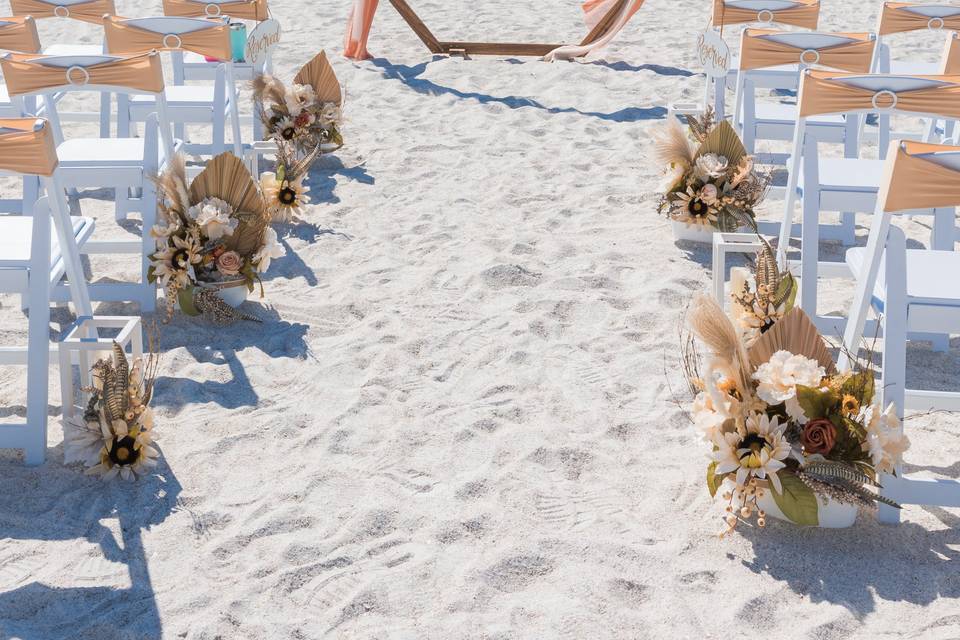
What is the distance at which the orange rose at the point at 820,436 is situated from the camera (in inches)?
99.1

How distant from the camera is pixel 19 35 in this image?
4.78 metres

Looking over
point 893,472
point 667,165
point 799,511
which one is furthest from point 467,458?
point 667,165

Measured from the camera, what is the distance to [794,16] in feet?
16.4

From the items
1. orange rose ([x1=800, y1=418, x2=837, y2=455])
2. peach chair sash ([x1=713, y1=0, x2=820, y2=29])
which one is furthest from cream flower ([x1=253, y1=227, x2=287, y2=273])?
peach chair sash ([x1=713, y1=0, x2=820, y2=29])

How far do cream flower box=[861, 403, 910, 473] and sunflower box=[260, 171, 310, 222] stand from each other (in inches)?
116

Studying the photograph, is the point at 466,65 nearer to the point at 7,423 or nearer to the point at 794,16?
the point at 794,16

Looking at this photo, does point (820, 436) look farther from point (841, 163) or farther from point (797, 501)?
point (841, 163)

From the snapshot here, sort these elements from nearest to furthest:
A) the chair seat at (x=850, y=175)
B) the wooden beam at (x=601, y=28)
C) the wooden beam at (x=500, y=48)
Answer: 1. the chair seat at (x=850, y=175)
2. the wooden beam at (x=500, y=48)
3. the wooden beam at (x=601, y=28)

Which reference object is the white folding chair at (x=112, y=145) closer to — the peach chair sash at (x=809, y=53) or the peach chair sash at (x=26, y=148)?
the peach chair sash at (x=26, y=148)

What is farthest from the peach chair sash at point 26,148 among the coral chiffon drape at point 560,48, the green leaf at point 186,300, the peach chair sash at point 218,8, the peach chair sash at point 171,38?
the coral chiffon drape at point 560,48

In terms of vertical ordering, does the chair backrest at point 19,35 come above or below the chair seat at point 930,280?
above

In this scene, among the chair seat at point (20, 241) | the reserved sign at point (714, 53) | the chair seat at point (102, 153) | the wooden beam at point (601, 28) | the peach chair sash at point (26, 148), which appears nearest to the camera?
the peach chair sash at point (26, 148)

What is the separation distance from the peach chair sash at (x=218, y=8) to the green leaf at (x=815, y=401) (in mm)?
3731

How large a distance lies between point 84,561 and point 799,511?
68.2 inches
